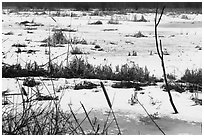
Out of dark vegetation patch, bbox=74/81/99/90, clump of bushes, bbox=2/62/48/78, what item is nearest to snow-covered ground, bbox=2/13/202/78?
clump of bushes, bbox=2/62/48/78

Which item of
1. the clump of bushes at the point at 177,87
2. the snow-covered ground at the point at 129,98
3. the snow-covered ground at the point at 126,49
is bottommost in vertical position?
the snow-covered ground at the point at 129,98

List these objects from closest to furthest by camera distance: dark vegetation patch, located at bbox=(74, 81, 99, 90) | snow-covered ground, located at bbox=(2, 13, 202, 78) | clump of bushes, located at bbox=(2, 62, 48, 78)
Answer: dark vegetation patch, located at bbox=(74, 81, 99, 90), clump of bushes, located at bbox=(2, 62, 48, 78), snow-covered ground, located at bbox=(2, 13, 202, 78)

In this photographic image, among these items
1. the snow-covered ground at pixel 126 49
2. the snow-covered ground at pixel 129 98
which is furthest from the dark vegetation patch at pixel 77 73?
the snow-covered ground at pixel 129 98

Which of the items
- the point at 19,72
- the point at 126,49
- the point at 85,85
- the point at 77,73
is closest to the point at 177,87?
the point at 85,85

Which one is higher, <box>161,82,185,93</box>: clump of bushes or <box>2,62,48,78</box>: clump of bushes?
<box>2,62,48,78</box>: clump of bushes

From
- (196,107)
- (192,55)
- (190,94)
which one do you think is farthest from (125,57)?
(196,107)

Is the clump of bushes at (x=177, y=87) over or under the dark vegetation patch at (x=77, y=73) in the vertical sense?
under

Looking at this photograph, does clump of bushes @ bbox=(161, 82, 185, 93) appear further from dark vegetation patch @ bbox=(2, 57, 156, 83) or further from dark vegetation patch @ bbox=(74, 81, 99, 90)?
dark vegetation patch @ bbox=(74, 81, 99, 90)

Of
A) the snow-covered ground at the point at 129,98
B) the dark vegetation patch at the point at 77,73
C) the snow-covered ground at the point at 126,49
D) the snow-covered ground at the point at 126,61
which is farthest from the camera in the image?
the snow-covered ground at the point at 126,49

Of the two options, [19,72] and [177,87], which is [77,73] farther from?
[177,87]

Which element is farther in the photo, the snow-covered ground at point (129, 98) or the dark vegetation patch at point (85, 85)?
the dark vegetation patch at point (85, 85)

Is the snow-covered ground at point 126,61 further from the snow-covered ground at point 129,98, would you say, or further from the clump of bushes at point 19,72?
the clump of bushes at point 19,72
